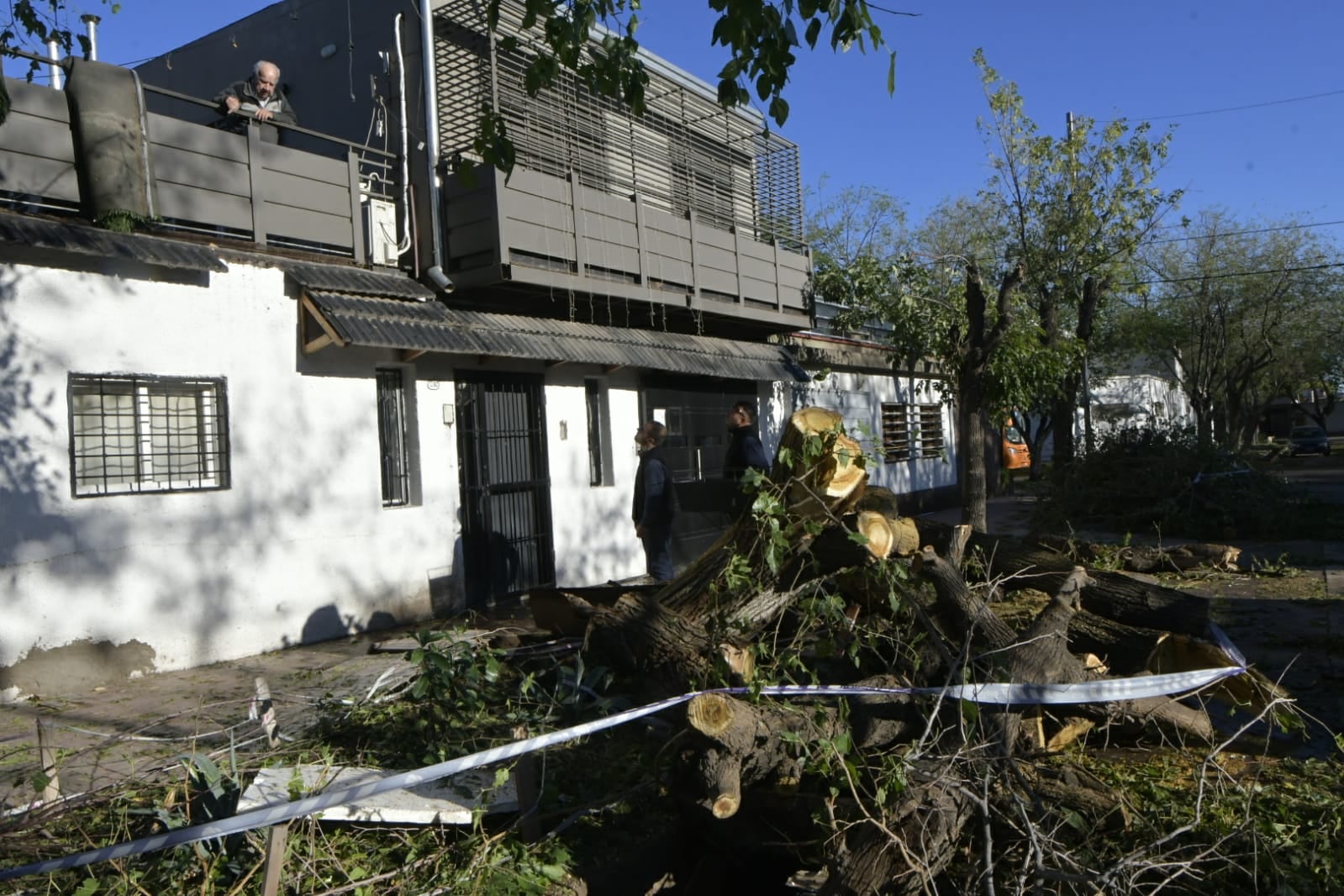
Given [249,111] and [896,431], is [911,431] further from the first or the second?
[249,111]

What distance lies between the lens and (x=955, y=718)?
4285 millimetres

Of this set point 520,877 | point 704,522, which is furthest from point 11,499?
point 704,522

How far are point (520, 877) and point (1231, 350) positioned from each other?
35.3 meters

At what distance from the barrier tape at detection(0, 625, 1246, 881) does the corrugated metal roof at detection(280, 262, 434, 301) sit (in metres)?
5.56

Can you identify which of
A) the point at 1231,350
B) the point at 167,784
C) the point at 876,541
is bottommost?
the point at 167,784

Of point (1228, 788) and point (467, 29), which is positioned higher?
point (467, 29)

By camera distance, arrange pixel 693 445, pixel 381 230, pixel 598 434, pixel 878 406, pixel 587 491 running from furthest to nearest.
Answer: pixel 878 406 < pixel 693 445 < pixel 598 434 < pixel 587 491 < pixel 381 230

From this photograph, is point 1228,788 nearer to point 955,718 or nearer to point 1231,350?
point 955,718

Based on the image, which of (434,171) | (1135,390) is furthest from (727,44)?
(1135,390)

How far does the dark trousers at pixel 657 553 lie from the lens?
9.20 metres

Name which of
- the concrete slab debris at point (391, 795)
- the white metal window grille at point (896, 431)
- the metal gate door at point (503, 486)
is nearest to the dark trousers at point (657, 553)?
the metal gate door at point (503, 486)

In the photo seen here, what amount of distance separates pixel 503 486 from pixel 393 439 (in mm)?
1370

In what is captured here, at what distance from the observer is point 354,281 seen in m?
9.12

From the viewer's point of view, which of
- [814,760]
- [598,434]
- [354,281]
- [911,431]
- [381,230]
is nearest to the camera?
[814,760]
